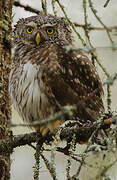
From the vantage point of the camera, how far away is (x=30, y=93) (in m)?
2.63

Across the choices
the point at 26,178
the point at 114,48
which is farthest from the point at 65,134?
the point at 26,178

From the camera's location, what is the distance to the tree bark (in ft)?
8.70

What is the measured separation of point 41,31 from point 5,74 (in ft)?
1.88

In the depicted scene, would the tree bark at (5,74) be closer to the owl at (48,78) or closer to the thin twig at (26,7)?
the owl at (48,78)

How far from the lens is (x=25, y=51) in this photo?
297 cm

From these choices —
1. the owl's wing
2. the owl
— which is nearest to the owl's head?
the owl

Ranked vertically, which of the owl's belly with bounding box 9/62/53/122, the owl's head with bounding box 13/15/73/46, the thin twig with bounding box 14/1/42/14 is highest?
the thin twig with bounding box 14/1/42/14

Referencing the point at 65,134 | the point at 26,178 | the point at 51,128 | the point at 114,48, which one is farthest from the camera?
the point at 26,178

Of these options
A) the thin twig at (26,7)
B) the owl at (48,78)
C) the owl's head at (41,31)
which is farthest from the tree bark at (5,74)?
the owl's head at (41,31)

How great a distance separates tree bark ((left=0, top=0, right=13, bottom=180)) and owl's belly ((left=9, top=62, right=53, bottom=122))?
0.07 m

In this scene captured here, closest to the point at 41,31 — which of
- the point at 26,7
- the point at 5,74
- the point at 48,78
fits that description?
the point at 26,7

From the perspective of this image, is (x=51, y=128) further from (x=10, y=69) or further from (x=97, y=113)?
(x=10, y=69)

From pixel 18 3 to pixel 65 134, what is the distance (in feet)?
4.23

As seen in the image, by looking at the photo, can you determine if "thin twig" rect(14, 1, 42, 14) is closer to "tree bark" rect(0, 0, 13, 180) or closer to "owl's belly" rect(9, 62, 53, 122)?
"tree bark" rect(0, 0, 13, 180)
